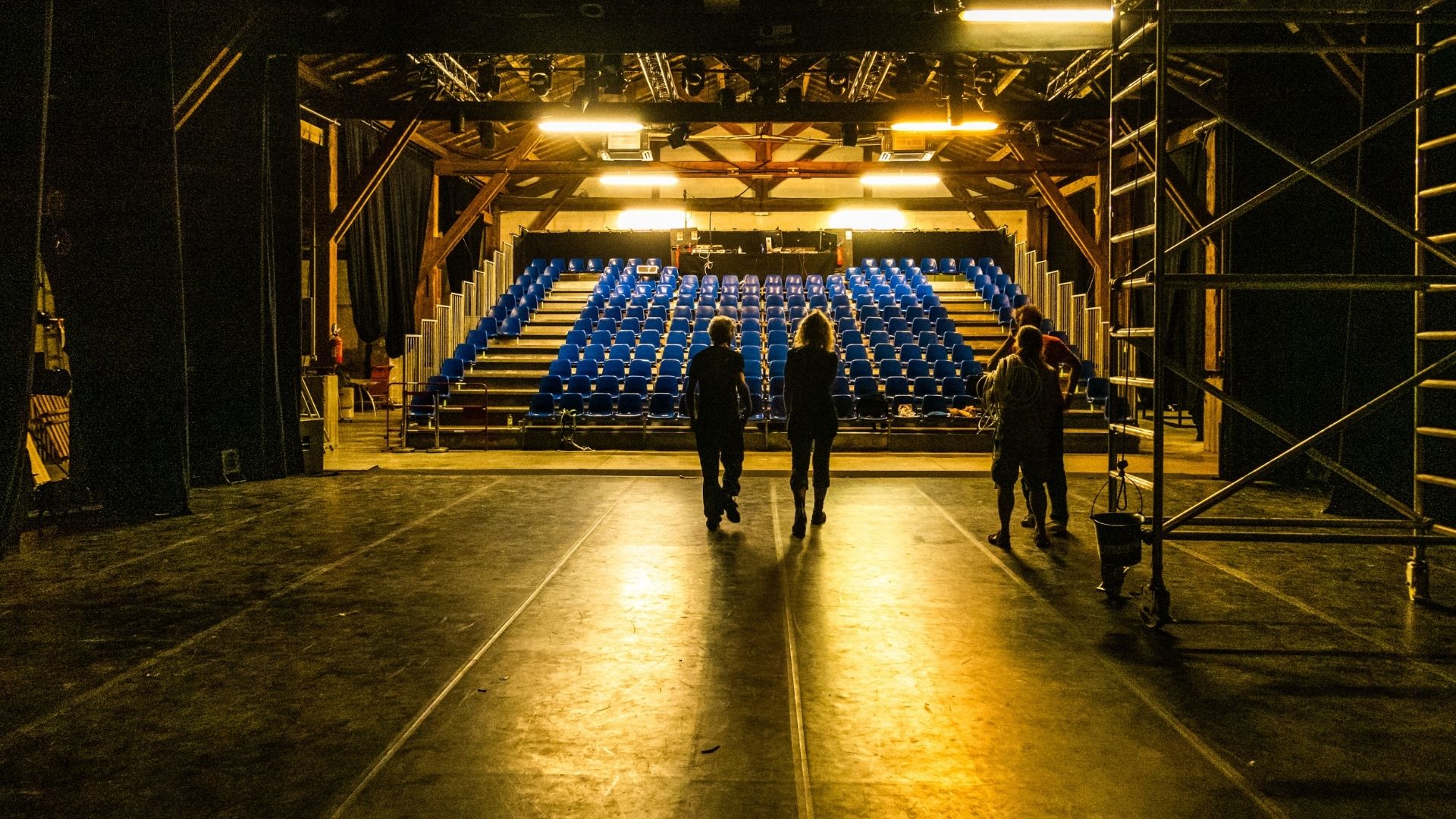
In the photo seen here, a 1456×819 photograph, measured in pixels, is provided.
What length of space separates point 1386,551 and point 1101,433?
6.96 meters

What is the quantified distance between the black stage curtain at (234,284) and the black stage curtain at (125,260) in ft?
5.58

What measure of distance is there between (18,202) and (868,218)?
20.6 m

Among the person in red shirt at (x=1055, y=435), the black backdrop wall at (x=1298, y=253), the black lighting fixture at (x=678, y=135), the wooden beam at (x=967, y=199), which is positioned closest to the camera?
the person in red shirt at (x=1055, y=435)

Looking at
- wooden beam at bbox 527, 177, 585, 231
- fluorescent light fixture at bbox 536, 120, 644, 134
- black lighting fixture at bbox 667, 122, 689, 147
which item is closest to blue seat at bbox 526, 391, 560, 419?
fluorescent light fixture at bbox 536, 120, 644, 134

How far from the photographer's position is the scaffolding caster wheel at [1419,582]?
15.1 feet

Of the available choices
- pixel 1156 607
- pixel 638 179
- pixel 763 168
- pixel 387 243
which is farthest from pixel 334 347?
pixel 1156 607

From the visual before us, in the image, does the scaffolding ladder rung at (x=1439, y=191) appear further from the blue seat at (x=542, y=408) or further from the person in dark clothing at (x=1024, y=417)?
the blue seat at (x=542, y=408)

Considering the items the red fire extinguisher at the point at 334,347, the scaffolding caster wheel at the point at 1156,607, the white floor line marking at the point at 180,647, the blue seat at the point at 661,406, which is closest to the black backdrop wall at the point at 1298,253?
the scaffolding caster wheel at the point at 1156,607

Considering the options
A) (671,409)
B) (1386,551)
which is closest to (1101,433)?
(671,409)

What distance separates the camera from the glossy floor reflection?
250 cm

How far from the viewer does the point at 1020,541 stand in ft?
20.4

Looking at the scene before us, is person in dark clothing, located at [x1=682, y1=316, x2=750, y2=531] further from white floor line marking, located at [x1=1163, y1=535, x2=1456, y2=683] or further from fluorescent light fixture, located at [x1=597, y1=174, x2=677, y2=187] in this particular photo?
fluorescent light fixture, located at [x1=597, y1=174, x2=677, y2=187]

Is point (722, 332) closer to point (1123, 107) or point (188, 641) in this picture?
point (188, 641)

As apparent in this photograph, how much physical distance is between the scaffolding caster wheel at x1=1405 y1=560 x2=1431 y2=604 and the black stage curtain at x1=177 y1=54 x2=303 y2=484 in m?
9.71
